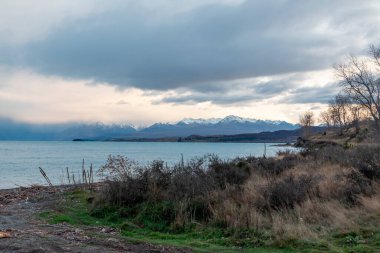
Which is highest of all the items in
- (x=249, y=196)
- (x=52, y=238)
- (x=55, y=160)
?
(x=249, y=196)

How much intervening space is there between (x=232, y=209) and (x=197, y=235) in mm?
1679

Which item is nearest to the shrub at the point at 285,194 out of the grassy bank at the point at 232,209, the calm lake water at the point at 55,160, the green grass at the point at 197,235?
the grassy bank at the point at 232,209

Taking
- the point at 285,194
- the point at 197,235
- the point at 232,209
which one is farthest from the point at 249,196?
the point at 197,235

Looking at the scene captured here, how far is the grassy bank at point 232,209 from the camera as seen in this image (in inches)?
449

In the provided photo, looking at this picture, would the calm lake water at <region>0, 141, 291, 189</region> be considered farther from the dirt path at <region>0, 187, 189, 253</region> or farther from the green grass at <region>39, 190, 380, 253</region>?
the dirt path at <region>0, 187, 189, 253</region>

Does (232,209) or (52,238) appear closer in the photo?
(52,238)

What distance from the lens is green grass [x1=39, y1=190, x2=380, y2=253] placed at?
10.7m

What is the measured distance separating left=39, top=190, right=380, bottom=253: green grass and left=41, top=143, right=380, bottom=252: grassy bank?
0.9 inches

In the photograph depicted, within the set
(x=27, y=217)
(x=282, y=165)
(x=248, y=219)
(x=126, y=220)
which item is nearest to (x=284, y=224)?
(x=248, y=219)

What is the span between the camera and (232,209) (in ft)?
46.8

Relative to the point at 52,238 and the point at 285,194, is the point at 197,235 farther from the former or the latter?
the point at 52,238

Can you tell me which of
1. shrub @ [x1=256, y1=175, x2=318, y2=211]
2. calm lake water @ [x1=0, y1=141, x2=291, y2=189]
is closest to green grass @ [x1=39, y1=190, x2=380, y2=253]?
shrub @ [x1=256, y1=175, x2=318, y2=211]

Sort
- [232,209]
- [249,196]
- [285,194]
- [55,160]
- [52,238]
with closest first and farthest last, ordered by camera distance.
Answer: [52,238] → [232,209] → [285,194] → [249,196] → [55,160]

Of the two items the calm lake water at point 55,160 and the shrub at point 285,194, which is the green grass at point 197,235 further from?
the calm lake water at point 55,160
